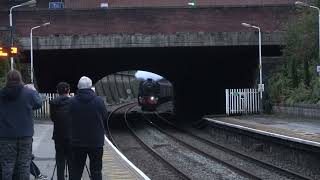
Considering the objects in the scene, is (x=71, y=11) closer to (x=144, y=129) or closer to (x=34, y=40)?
(x=34, y=40)

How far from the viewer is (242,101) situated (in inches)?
1672

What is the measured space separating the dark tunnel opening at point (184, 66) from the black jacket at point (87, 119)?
113 feet

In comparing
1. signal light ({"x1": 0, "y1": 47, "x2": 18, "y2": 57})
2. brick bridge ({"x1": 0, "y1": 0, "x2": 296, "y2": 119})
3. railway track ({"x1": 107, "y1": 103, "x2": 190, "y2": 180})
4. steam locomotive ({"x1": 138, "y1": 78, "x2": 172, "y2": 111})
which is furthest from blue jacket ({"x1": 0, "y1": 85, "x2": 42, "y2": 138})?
steam locomotive ({"x1": 138, "y1": 78, "x2": 172, "y2": 111})

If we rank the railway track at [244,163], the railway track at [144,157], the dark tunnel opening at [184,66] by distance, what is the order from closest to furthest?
the railway track at [244,163] < the railway track at [144,157] < the dark tunnel opening at [184,66]

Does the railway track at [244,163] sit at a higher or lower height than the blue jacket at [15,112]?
lower

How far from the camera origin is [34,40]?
4291cm

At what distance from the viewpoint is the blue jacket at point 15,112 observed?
8.83m

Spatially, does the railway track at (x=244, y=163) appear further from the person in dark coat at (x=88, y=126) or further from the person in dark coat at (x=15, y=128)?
the person in dark coat at (x=15, y=128)

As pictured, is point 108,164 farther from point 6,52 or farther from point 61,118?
point 6,52

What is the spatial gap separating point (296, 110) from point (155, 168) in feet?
54.3

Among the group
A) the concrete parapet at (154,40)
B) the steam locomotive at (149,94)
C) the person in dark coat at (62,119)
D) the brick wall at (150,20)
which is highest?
the brick wall at (150,20)

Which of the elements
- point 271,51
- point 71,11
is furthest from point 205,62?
point 71,11

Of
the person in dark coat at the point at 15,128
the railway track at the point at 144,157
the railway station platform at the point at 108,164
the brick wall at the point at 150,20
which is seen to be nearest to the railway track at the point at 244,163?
the railway track at the point at 144,157

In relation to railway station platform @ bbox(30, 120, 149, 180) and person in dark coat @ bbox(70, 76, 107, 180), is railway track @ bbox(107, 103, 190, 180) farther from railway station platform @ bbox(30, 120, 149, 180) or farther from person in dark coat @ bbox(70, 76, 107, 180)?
person in dark coat @ bbox(70, 76, 107, 180)
